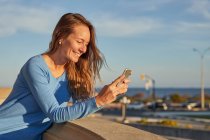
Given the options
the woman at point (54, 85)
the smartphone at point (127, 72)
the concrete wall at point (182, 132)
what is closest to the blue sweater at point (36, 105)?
the woman at point (54, 85)

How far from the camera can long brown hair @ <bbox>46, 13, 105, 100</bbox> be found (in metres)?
3.29

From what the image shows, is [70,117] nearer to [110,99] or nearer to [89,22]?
[110,99]

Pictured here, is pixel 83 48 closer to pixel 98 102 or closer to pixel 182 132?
pixel 98 102

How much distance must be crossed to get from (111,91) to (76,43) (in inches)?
19.2

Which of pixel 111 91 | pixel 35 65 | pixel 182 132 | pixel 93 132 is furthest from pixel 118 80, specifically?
pixel 182 132

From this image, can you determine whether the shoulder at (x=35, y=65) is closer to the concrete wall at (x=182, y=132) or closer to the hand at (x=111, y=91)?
the hand at (x=111, y=91)

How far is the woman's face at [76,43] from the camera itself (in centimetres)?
324

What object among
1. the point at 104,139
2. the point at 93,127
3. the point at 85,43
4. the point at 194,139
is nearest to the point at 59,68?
the point at 85,43

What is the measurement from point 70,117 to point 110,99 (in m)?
0.30

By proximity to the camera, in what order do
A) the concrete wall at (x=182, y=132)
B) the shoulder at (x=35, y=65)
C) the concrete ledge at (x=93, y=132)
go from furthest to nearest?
the concrete wall at (x=182, y=132) → the shoulder at (x=35, y=65) → the concrete ledge at (x=93, y=132)

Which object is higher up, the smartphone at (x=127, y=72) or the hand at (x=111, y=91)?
the smartphone at (x=127, y=72)

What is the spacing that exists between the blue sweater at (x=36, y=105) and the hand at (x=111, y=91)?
3.4 inches

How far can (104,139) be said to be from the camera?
280cm

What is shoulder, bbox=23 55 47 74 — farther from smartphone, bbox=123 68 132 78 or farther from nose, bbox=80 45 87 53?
smartphone, bbox=123 68 132 78
